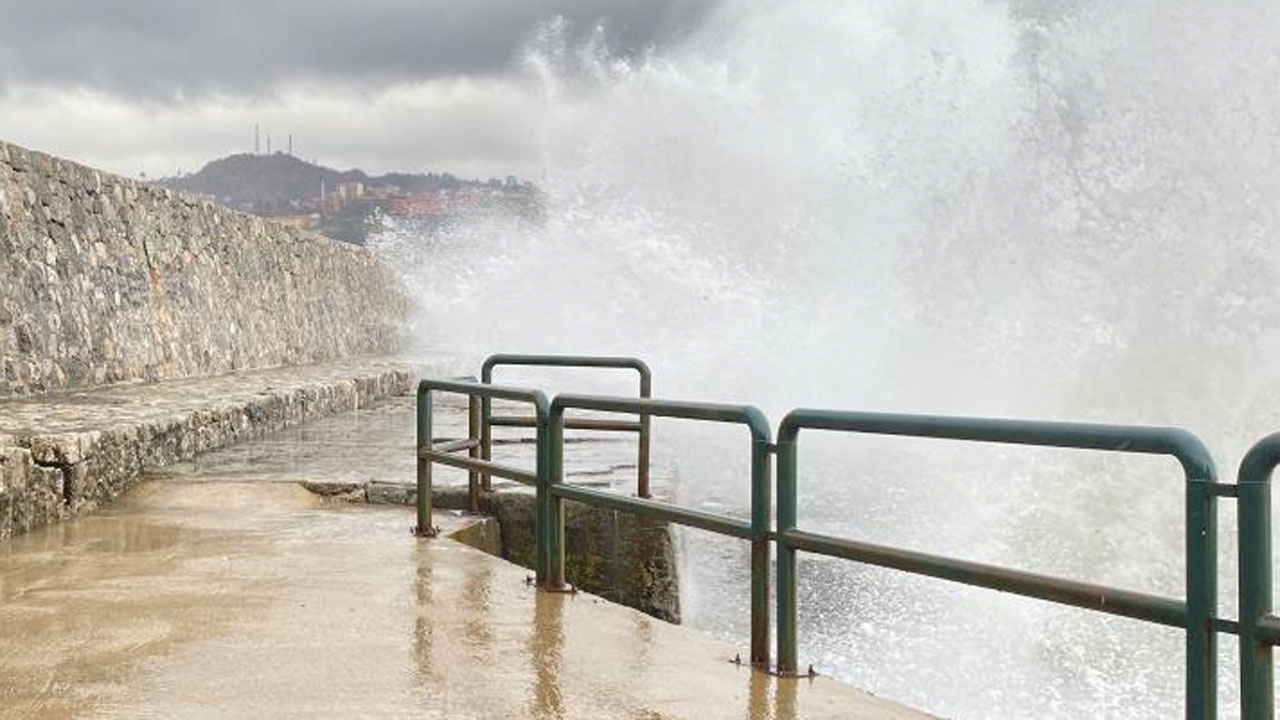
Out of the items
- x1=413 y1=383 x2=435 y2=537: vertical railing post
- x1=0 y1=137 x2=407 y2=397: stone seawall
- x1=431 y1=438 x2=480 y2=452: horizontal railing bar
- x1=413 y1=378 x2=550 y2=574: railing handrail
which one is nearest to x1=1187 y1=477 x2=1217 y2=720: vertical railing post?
x1=413 y1=378 x2=550 y2=574: railing handrail

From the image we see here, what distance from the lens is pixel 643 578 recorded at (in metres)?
5.80

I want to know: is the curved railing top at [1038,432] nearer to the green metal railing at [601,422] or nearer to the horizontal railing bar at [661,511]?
the horizontal railing bar at [661,511]

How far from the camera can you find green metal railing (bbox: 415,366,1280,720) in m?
2.29

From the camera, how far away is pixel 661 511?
149 inches

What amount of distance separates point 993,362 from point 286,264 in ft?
30.2

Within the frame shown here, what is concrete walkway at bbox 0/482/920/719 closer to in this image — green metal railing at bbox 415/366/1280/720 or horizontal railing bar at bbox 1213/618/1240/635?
green metal railing at bbox 415/366/1280/720

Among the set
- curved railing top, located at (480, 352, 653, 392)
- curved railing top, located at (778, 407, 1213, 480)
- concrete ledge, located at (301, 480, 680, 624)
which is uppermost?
curved railing top, located at (778, 407, 1213, 480)

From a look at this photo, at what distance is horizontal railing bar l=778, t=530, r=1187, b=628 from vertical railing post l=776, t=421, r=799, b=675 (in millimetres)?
33

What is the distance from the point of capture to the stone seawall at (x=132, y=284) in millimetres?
7453

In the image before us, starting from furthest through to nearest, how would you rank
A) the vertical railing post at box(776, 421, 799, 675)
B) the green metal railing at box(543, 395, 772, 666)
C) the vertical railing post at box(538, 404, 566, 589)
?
the vertical railing post at box(538, 404, 566, 589)
the green metal railing at box(543, 395, 772, 666)
the vertical railing post at box(776, 421, 799, 675)

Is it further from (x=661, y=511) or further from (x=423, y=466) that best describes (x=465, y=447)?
(x=661, y=511)

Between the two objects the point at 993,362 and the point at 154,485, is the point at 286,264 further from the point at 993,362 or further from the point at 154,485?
the point at 993,362


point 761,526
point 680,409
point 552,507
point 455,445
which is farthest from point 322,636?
point 455,445

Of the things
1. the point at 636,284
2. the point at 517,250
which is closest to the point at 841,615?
the point at 636,284
